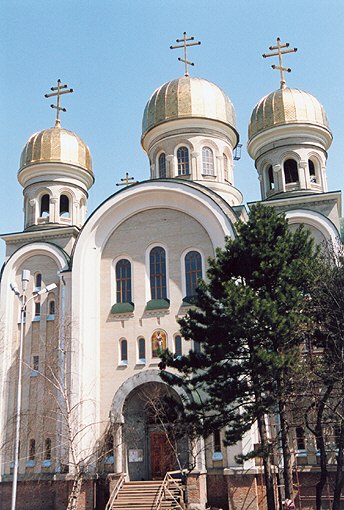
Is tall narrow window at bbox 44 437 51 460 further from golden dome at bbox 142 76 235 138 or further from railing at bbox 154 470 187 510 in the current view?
golden dome at bbox 142 76 235 138

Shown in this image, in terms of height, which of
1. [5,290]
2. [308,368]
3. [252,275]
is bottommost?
[308,368]

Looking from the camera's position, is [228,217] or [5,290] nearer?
[228,217]

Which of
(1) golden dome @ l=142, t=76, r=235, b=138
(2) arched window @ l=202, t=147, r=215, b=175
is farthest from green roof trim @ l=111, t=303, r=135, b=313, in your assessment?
(1) golden dome @ l=142, t=76, r=235, b=138

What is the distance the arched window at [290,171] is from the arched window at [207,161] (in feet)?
10.5

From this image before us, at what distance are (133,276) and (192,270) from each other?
2344 mm

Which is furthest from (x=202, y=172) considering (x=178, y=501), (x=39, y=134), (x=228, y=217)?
(x=178, y=501)

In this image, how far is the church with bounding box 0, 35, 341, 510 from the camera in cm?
2225

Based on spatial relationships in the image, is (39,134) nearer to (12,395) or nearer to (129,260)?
(129,260)

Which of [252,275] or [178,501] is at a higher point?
[252,275]

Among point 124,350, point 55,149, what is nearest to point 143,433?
point 124,350

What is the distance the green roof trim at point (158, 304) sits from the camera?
23.8 meters

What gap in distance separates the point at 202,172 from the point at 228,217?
Result: 466 centimetres

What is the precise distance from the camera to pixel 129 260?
24.8 meters

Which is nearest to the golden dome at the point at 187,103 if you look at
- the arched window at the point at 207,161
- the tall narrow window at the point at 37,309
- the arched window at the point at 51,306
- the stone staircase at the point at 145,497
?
the arched window at the point at 207,161
